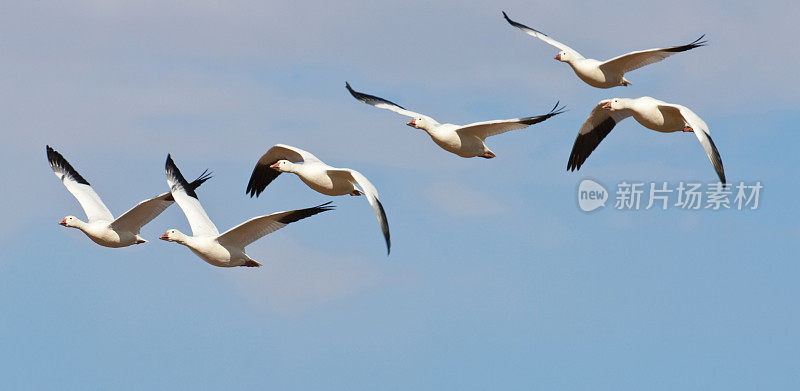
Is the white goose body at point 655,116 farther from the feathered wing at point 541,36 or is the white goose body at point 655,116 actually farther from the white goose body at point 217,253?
the white goose body at point 217,253

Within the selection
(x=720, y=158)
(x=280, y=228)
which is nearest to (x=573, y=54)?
(x=720, y=158)

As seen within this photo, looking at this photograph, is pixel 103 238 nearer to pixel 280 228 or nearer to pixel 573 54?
pixel 280 228

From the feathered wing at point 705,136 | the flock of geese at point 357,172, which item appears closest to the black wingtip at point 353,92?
the flock of geese at point 357,172

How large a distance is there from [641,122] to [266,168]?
26.3 ft

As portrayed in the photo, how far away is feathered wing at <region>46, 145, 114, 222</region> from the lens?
84.6ft

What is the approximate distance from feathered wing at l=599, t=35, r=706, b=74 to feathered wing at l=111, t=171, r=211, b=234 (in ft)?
25.0

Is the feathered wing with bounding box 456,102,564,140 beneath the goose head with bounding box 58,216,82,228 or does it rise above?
above

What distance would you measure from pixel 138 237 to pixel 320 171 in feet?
14.6

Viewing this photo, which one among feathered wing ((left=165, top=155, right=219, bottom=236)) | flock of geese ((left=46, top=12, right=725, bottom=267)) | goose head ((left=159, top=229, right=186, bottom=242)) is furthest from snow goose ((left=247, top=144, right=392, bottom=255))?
goose head ((left=159, top=229, right=186, bottom=242))

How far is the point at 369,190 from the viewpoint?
67.3 ft

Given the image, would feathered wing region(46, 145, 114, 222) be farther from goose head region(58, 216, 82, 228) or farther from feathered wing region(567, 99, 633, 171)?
feathered wing region(567, 99, 633, 171)

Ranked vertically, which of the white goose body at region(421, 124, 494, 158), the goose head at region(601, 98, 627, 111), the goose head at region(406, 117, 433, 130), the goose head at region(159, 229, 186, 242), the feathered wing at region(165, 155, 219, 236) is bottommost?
the goose head at region(159, 229, 186, 242)

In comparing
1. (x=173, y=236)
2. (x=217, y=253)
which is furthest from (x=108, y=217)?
(x=217, y=253)

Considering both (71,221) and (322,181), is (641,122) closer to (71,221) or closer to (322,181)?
(322,181)
